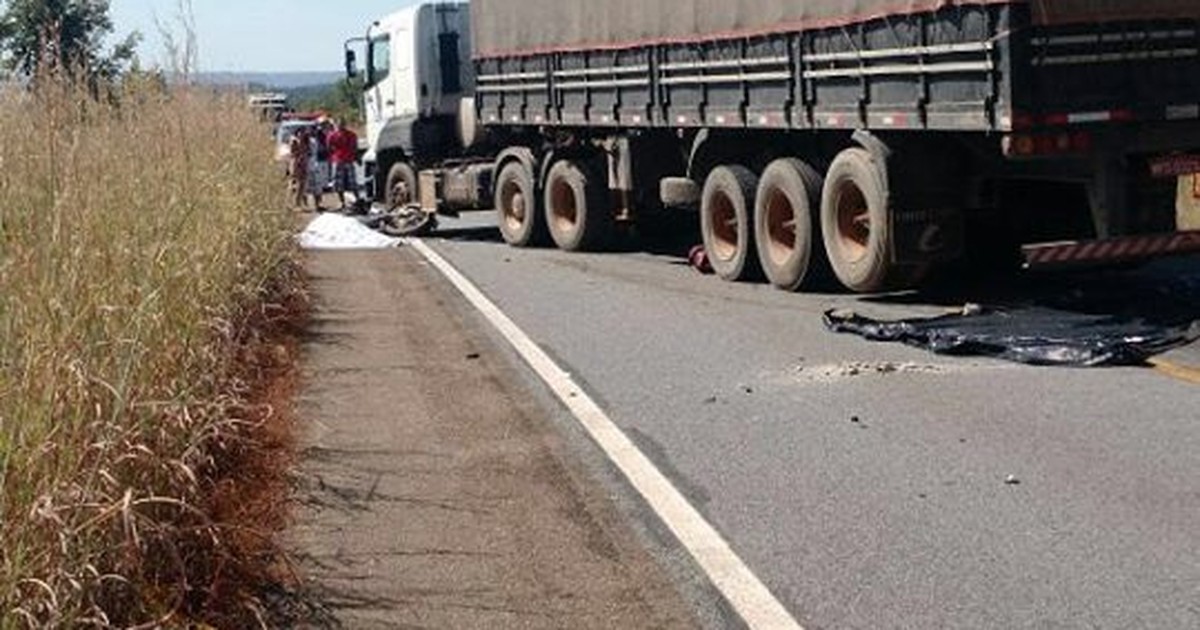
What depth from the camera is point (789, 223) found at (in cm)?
1367

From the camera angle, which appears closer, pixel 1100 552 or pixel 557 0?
pixel 1100 552

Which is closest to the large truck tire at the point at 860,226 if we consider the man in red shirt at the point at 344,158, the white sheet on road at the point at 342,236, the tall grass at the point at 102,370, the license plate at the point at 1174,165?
the license plate at the point at 1174,165

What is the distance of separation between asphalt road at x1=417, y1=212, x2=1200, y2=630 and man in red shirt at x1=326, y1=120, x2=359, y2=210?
56.3ft

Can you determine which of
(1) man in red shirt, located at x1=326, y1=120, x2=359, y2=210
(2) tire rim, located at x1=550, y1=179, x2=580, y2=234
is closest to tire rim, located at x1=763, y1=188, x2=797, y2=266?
(2) tire rim, located at x1=550, y1=179, x2=580, y2=234

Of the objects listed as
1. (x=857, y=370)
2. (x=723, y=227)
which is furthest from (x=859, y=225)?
(x=857, y=370)

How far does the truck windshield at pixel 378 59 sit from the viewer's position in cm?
2386

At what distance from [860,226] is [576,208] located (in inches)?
264

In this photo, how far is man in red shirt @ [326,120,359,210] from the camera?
2794 cm

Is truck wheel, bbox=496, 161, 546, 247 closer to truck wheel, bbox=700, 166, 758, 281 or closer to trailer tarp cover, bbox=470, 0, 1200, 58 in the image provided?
trailer tarp cover, bbox=470, 0, 1200, 58

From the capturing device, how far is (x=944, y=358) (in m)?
9.56

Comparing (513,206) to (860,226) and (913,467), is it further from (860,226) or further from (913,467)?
(913,467)

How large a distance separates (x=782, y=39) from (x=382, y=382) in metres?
5.35

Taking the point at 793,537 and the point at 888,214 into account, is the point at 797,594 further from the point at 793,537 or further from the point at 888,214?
the point at 888,214

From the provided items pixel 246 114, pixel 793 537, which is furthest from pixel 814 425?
pixel 246 114
